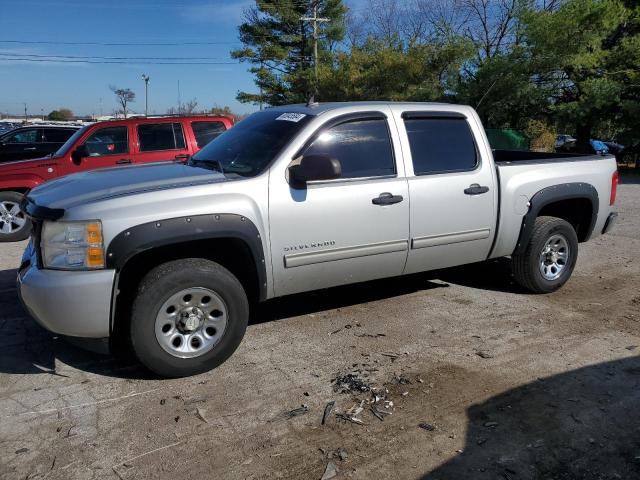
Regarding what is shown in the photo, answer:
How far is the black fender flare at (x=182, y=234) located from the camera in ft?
11.5

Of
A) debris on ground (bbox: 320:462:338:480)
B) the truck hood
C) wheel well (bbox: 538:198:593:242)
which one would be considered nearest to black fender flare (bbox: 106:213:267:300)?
the truck hood

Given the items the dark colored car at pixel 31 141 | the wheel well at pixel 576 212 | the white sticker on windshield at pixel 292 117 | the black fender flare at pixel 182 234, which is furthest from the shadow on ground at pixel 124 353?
the dark colored car at pixel 31 141

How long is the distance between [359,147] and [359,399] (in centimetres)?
198

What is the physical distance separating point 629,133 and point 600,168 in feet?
55.5

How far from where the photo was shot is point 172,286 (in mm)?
3670

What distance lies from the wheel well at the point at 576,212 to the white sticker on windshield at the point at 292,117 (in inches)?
110

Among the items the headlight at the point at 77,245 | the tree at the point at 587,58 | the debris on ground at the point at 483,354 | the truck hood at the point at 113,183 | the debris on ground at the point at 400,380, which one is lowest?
the debris on ground at the point at 400,380

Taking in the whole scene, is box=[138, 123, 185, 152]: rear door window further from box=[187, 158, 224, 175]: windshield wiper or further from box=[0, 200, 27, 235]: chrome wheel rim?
box=[187, 158, 224, 175]: windshield wiper

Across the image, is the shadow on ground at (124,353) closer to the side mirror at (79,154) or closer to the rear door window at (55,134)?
the side mirror at (79,154)

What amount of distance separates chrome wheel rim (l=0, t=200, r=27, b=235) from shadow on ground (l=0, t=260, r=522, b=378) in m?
2.05

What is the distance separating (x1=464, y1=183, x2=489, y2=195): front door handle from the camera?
192 inches

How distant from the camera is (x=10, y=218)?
27.3 feet

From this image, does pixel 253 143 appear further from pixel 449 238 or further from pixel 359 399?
pixel 359 399

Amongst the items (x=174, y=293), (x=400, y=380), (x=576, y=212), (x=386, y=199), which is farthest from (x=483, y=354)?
(x=576, y=212)
